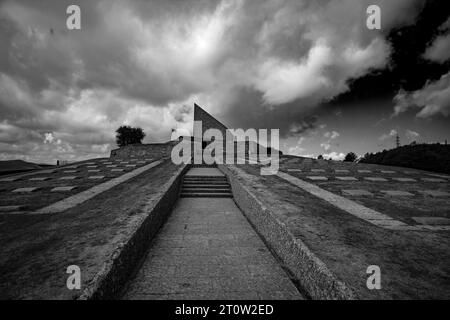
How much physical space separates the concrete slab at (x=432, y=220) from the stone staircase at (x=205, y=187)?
4552 millimetres

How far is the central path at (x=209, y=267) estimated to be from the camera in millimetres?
2279

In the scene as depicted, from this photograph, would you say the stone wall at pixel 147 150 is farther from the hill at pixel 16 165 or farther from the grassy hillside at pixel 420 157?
the grassy hillside at pixel 420 157

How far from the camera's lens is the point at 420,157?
11.1m

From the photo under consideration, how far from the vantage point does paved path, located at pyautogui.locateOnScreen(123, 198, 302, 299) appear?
7.48 feet

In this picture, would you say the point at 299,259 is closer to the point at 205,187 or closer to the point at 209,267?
the point at 209,267

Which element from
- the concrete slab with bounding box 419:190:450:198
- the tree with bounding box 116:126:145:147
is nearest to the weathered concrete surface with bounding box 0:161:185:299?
the concrete slab with bounding box 419:190:450:198

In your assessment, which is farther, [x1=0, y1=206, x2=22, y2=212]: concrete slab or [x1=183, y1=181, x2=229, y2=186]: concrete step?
[x1=183, y1=181, x2=229, y2=186]: concrete step

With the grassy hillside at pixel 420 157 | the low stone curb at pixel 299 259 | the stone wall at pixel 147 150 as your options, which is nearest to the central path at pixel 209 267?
the low stone curb at pixel 299 259

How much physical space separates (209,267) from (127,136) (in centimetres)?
4726

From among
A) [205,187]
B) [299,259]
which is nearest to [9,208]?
[205,187]

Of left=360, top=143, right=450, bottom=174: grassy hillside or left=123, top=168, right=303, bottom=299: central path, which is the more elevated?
left=360, top=143, right=450, bottom=174: grassy hillside

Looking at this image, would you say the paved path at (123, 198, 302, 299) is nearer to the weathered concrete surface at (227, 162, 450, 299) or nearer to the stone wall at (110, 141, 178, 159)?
the weathered concrete surface at (227, 162, 450, 299)

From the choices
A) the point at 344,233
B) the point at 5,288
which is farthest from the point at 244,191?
the point at 5,288

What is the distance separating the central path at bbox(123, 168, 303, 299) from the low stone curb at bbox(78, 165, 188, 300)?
0.48 ft
